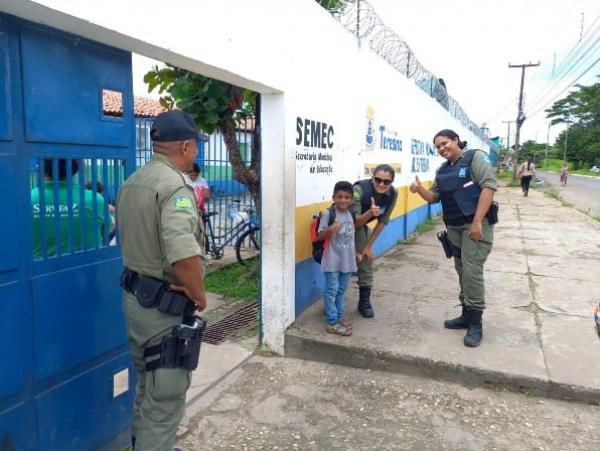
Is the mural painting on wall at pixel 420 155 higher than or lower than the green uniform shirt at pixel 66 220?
higher

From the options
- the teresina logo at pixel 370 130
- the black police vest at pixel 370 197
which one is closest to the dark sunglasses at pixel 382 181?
the black police vest at pixel 370 197

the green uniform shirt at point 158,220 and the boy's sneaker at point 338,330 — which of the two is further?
the boy's sneaker at point 338,330

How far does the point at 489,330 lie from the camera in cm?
409

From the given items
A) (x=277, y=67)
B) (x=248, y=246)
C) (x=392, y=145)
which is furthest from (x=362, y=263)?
(x=392, y=145)

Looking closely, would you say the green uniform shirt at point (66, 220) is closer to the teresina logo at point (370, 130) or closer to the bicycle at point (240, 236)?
the teresina logo at point (370, 130)

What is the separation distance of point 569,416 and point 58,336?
2974mm

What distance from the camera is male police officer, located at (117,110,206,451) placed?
1.98m

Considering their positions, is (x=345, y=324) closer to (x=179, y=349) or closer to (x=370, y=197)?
(x=370, y=197)

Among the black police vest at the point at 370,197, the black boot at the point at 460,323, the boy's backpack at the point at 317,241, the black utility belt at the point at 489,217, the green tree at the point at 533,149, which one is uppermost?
the green tree at the point at 533,149

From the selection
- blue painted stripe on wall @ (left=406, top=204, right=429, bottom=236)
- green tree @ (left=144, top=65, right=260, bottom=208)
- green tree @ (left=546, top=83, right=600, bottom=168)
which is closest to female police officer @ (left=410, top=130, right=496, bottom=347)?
green tree @ (left=144, top=65, right=260, bottom=208)

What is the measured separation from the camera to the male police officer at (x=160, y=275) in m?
1.98

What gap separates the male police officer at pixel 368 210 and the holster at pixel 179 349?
7.14 feet

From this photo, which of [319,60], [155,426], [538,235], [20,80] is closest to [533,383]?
[155,426]

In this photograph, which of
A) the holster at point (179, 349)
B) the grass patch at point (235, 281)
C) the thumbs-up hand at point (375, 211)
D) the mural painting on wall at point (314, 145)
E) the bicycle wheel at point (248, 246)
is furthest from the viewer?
the bicycle wheel at point (248, 246)
